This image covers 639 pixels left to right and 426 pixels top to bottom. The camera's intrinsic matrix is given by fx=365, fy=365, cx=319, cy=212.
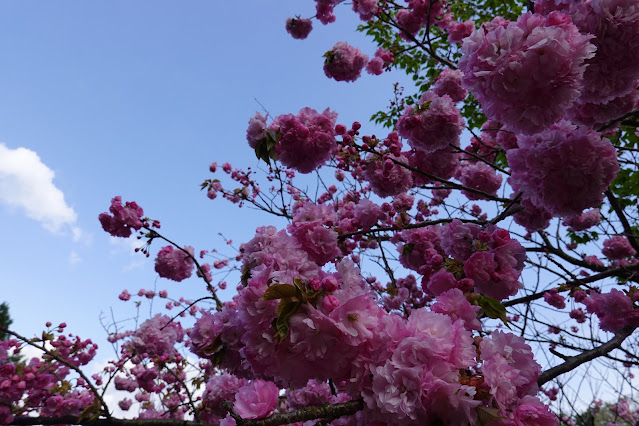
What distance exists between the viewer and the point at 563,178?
1.55 metres

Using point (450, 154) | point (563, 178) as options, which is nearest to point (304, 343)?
point (563, 178)

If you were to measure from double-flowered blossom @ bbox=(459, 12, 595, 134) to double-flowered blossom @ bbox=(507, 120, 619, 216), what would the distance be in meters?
0.15

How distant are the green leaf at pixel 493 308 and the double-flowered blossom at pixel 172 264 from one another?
13.6ft

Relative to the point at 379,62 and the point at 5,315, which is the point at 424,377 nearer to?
the point at 379,62

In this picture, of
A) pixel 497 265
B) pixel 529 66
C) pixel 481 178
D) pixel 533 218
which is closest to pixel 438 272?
pixel 497 265

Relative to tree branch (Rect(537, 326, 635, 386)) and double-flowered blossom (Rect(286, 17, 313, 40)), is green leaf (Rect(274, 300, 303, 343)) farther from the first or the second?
double-flowered blossom (Rect(286, 17, 313, 40))

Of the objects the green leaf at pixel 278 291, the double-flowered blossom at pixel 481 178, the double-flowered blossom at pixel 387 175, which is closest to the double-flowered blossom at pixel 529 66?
the green leaf at pixel 278 291

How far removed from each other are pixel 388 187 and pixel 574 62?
172 centimetres

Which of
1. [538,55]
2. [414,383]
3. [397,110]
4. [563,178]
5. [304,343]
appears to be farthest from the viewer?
[397,110]

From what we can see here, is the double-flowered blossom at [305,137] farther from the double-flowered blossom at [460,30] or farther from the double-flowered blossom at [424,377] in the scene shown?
the double-flowered blossom at [460,30]

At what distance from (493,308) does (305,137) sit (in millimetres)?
1361

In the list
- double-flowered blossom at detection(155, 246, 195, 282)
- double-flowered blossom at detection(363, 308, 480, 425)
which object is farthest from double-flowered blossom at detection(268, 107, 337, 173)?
double-flowered blossom at detection(155, 246, 195, 282)

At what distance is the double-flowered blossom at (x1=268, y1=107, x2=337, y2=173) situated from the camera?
6.93ft

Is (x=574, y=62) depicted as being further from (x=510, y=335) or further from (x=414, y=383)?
(x=414, y=383)
